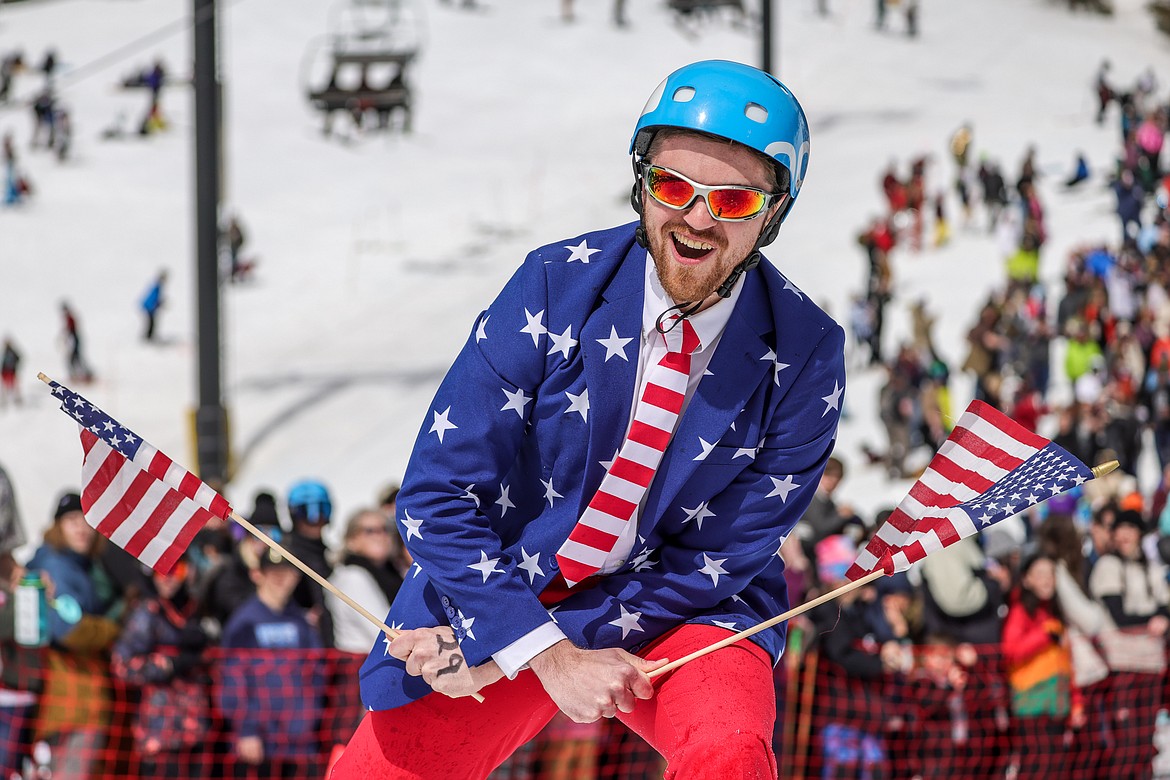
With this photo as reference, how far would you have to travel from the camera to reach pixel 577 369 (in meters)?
2.80

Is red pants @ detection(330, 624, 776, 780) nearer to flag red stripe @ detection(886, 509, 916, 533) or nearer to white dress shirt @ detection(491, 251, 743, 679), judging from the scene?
white dress shirt @ detection(491, 251, 743, 679)

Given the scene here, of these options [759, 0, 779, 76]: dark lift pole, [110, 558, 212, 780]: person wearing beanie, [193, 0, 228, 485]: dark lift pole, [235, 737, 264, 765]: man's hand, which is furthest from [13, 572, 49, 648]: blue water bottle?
[759, 0, 779, 76]: dark lift pole

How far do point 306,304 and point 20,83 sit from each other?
11209 millimetres

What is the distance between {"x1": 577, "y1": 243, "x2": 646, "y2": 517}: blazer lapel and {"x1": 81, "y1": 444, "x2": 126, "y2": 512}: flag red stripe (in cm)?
102

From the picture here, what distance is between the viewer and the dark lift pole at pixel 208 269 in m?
10.6

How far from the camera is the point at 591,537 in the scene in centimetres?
283

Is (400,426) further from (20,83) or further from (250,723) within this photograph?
(20,83)

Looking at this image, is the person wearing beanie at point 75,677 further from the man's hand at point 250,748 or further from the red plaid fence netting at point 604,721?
the man's hand at point 250,748

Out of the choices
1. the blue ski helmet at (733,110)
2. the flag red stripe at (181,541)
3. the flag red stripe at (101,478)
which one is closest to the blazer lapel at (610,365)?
the blue ski helmet at (733,110)

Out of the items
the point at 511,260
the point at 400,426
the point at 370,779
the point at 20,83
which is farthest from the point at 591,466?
the point at 20,83

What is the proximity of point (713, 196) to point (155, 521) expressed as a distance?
4.50 feet

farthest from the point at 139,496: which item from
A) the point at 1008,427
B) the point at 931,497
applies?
the point at 1008,427

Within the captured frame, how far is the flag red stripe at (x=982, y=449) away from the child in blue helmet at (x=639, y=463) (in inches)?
11.4

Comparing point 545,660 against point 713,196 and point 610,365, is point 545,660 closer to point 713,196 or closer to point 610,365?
point 610,365
